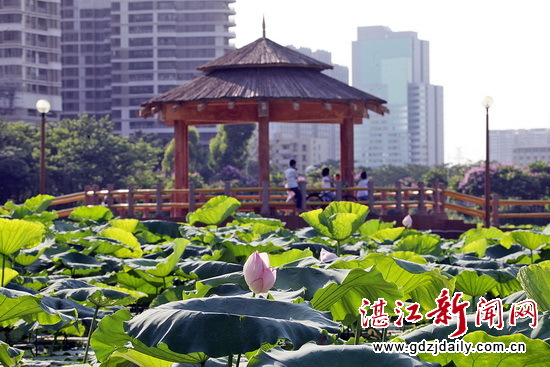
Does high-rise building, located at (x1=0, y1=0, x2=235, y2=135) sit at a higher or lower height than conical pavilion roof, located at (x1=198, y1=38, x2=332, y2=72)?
higher

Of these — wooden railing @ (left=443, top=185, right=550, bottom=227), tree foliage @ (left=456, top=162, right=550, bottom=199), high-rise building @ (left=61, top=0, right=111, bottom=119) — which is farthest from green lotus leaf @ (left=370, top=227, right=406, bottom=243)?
high-rise building @ (left=61, top=0, right=111, bottom=119)

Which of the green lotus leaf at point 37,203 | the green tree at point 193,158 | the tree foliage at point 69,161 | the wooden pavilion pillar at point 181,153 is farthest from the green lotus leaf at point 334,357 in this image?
the green tree at point 193,158

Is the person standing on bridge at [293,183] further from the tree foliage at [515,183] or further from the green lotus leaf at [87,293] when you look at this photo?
the tree foliage at [515,183]

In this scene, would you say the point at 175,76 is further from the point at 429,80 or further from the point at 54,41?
the point at 429,80

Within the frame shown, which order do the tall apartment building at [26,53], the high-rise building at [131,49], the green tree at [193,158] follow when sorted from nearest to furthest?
the green tree at [193,158]
the tall apartment building at [26,53]
the high-rise building at [131,49]

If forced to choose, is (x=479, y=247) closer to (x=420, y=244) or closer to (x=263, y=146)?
(x=420, y=244)

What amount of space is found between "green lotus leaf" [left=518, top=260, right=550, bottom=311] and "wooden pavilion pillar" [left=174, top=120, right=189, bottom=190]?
654 inches

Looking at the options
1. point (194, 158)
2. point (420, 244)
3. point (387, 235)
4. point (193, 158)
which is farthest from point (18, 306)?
point (194, 158)

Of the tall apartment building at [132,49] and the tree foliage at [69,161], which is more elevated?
the tall apartment building at [132,49]

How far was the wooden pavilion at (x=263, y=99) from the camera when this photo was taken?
1725 centimetres

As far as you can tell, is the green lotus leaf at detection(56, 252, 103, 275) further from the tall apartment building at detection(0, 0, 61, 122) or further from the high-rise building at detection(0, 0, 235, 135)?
the high-rise building at detection(0, 0, 235, 135)

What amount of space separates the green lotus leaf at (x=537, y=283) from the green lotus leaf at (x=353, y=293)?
34cm

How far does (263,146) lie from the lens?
17.9 m

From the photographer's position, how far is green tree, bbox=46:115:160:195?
4081cm
